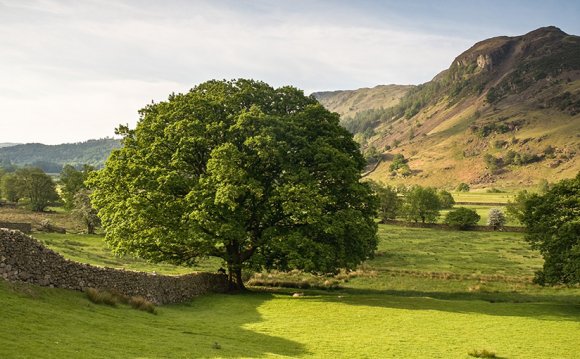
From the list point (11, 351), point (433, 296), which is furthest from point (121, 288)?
point (433, 296)

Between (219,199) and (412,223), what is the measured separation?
10215 cm

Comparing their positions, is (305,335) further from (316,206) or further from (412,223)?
(412,223)

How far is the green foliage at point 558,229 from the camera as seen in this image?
1511 inches

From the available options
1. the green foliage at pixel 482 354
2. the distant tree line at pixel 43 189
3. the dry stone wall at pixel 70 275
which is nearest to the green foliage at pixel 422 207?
the distant tree line at pixel 43 189

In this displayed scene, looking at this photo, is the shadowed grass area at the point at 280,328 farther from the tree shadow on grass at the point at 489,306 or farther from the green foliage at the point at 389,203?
the green foliage at the point at 389,203

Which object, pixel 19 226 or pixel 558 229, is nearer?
pixel 558 229

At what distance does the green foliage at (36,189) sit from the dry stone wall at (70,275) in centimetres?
9783

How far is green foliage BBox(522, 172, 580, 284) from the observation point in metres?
38.4

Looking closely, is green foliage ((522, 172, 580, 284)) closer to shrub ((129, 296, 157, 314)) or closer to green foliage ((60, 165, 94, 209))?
shrub ((129, 296, 157, 314))

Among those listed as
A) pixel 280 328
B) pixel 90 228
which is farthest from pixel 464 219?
pixel 280 328

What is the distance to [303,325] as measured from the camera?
2752 cm

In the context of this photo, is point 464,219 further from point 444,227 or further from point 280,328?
point 280,328

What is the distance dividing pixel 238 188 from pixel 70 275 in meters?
12.9

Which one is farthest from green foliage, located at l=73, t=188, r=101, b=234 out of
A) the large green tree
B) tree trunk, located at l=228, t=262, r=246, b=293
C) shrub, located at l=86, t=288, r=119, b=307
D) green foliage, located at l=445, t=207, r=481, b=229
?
green foliage, located at l=445, t=207, r=481, b=229
